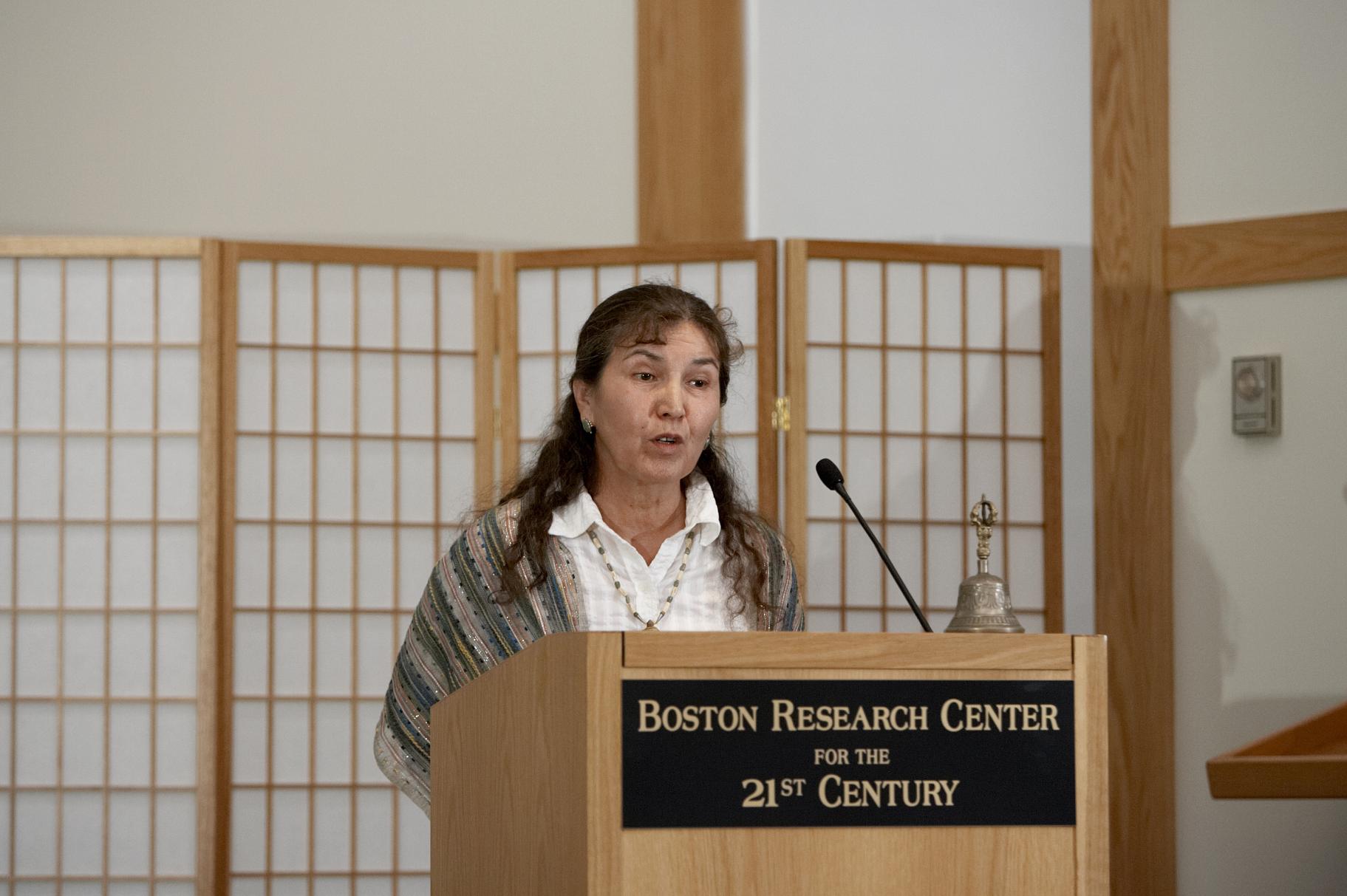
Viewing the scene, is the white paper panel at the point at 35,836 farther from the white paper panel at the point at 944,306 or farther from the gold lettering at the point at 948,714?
the gold lettering at the point at 948,714

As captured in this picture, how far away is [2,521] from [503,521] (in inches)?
87.6

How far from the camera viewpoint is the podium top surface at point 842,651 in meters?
1.32

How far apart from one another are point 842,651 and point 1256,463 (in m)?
2.75

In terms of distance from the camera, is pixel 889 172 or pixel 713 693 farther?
pixel 889 172

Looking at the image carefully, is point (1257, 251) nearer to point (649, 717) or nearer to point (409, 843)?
point (409, 843)

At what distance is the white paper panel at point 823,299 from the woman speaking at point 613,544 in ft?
5.53

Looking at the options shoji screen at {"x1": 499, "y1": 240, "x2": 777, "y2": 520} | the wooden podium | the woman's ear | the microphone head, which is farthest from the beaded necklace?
shoji screen at {"x1": 499, "y1": 240, "x2": 777, "y2": 520}

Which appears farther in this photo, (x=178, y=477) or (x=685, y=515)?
(x=178, y=477)

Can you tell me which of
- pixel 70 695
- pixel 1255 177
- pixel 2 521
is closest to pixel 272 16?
pixel 2 521

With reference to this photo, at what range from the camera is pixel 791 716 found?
1.34 meters

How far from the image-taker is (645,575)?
2.20 meters

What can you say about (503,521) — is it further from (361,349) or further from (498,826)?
(361,349)

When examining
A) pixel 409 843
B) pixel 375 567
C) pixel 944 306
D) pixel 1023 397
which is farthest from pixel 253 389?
pixel 1023 397

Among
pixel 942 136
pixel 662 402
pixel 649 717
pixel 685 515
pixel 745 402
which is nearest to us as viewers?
pixel 649 717
